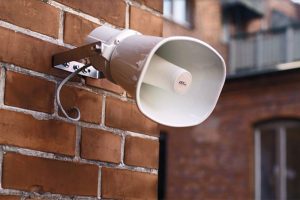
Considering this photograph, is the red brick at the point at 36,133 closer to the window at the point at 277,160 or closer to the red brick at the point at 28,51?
the red brick at the point at 28,51

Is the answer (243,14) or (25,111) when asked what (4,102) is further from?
(243,14)

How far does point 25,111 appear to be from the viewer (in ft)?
4.29

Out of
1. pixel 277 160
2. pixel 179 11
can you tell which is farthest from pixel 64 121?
pixel 179 11

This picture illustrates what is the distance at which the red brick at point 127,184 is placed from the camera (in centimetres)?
149

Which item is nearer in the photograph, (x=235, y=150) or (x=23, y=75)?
(x=23, y=75)

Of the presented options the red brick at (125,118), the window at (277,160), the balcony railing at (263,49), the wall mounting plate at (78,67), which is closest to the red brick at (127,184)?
the red brick at (125,118)

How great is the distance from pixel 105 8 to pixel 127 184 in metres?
0.46

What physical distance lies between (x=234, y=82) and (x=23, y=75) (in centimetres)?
1069

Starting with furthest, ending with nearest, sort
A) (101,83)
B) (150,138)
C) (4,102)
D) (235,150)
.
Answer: (235,150)
(150,138)
(101,83)
(4,102)

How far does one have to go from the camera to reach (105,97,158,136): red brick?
1.54m

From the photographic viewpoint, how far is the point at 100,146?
4.89ft

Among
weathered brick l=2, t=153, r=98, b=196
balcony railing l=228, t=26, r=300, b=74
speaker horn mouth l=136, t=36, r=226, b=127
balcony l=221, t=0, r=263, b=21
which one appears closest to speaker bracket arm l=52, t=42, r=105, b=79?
speaker horn mouth l=136, t=36, r=226, b=127

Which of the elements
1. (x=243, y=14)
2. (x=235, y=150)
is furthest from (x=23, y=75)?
(x=243, y=14)

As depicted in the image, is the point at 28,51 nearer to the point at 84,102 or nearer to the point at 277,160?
the point at 84,102
